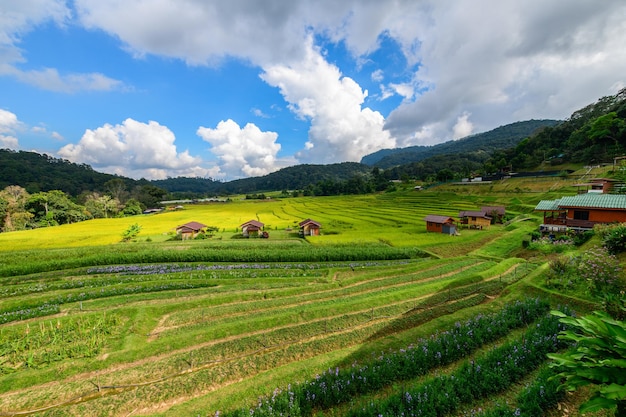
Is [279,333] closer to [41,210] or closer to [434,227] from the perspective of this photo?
[434,227]

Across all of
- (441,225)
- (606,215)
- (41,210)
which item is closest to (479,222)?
(441,225)

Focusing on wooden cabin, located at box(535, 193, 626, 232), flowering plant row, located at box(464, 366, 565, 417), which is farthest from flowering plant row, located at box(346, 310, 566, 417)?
wooden cabin, located at box(535, 193, 626, 232)

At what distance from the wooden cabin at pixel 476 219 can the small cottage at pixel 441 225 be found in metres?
6.48

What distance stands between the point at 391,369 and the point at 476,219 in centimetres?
4640

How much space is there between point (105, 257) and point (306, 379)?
29836 mm

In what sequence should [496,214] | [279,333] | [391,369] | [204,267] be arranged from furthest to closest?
[496,214], [204,267], [279,333], [391,369]

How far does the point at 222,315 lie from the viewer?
58.7 feet

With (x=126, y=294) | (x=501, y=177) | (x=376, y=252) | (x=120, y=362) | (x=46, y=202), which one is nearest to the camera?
(x=120, y=362)

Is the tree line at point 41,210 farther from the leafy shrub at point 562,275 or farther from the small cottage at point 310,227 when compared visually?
the leafy shrub at point 562,275

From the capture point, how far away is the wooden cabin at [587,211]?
98.9ft

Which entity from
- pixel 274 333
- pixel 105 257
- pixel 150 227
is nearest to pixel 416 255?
pixel 274 333

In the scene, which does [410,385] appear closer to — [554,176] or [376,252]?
[376,252]

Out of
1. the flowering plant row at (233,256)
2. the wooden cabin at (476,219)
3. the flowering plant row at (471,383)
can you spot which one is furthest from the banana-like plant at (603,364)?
the wooden cabin at (476,219)

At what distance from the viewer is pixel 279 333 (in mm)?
14438
